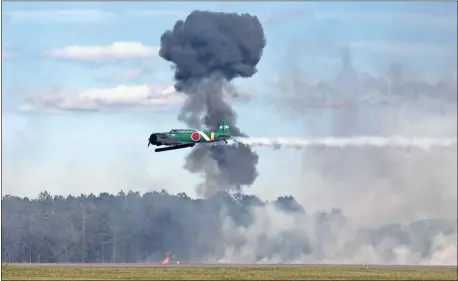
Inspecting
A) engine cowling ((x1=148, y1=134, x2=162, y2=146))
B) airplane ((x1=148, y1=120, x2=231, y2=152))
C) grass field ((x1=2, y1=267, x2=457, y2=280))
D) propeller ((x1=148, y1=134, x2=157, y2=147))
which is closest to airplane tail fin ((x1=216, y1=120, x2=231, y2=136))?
airplane ((x1=148, y1=120, x2=231, y2=152))

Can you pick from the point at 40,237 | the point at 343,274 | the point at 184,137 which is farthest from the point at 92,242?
the point at 343,274

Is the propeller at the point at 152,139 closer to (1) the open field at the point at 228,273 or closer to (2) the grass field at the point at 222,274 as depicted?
(1) the open field at the point at 228,273

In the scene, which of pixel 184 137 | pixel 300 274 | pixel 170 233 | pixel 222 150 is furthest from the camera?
pixel 170 233

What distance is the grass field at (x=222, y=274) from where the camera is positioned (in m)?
97.0

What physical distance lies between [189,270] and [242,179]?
129 feet

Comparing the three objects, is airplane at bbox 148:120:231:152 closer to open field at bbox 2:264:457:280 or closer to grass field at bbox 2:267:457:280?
open field at bbox 2:264:457:280

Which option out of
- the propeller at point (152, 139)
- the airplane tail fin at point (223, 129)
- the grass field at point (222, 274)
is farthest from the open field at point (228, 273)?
the airplane tail fin at point (223, 129)

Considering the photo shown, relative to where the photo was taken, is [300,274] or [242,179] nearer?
[300,274]

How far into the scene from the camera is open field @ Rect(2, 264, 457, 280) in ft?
319

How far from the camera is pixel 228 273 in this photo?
102 m

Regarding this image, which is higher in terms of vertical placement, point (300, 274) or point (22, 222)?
point (22, 222)

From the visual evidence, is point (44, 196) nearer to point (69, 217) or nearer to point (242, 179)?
point (69, 217)

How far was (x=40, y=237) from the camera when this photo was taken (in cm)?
17012

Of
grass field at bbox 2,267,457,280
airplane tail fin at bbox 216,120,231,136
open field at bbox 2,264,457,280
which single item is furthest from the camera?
airplane tail fin at bbox 216,120,231,136
